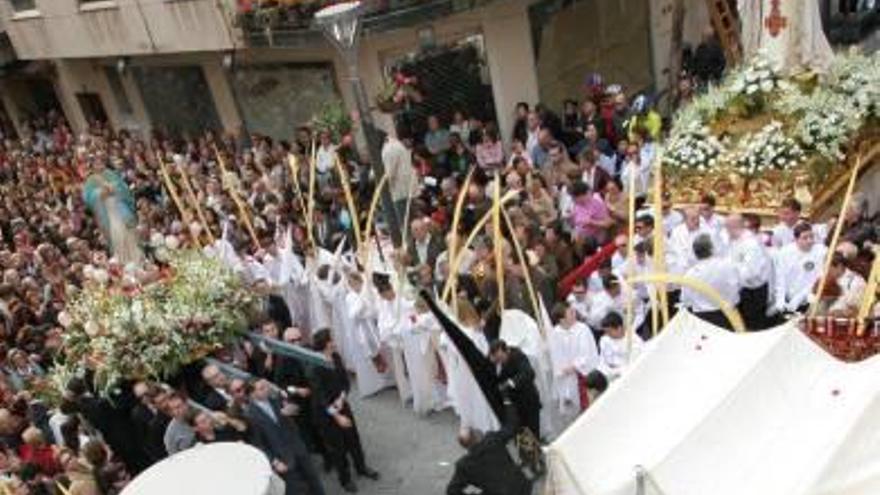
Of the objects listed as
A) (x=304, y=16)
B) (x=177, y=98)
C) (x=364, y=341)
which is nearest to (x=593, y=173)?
(x=364, y=341)

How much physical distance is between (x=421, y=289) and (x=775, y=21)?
5.40 m

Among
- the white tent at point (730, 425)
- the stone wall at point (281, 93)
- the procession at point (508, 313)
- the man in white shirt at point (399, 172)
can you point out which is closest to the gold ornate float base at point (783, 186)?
the procession at point (508, 313)

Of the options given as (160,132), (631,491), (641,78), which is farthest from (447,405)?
(160,132)

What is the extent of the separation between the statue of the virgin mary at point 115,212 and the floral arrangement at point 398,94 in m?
4.04

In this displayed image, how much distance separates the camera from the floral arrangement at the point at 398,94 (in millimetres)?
13969

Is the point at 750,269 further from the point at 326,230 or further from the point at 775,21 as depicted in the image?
the point at 326,230

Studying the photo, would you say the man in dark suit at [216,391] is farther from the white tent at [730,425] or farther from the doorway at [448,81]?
the doorway at [448,81]

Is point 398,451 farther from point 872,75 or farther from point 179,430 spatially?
point 872,75

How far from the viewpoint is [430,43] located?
13906 mm

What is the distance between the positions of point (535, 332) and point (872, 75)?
16.6ft

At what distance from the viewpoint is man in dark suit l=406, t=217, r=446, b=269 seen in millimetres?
10711

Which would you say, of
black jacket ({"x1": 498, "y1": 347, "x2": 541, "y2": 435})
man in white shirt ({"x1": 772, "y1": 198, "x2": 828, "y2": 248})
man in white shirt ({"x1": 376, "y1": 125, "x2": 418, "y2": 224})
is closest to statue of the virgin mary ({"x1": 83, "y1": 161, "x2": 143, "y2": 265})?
man in white shirt ({"x1": 376, "y1": 125, "x2": 418, "y2": 224})

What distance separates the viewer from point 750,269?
29.0ft

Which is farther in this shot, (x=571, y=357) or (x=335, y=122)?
(x=335, y=122)
